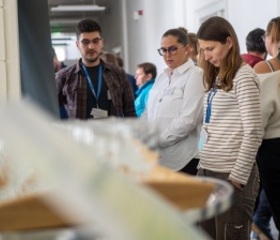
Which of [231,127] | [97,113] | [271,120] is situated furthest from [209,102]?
[97,113]

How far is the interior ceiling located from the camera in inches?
504

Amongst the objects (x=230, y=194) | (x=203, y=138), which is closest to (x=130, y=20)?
(x=203, y=138)

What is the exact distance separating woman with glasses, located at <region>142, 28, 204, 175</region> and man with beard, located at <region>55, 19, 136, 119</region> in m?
0.24

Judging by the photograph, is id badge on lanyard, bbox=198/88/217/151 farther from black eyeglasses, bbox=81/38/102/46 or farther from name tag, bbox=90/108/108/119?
black eyeglasses, bbox=81/38/102/46

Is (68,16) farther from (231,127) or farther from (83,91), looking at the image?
(231,127)

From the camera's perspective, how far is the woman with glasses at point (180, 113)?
9.41 feet

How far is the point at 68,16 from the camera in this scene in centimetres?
1473

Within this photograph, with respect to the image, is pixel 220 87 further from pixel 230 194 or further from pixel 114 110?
pixel 230 194

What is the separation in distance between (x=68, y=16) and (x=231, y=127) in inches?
505

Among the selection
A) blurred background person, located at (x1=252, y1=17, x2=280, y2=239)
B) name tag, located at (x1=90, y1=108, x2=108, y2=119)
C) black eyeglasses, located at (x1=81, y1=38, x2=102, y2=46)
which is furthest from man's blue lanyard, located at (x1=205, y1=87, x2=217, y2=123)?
black eyeglasses, located at (x1=81, y1=38, x2=102, y2=46)

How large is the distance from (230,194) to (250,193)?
1.69 m

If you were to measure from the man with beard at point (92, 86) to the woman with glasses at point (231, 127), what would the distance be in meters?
0.80

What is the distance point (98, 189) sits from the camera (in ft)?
1.37

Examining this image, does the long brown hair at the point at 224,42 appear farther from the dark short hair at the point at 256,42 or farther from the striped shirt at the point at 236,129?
the dark short hair at the point at 256,42
